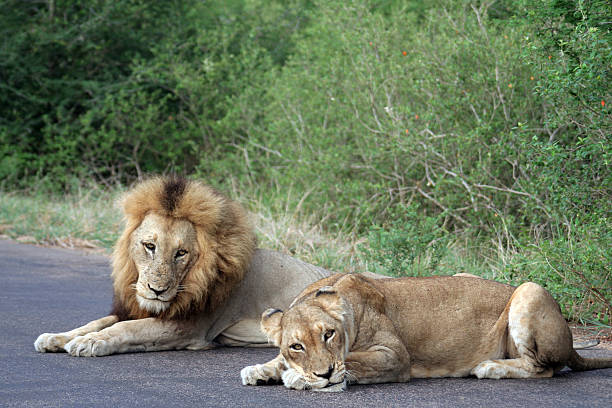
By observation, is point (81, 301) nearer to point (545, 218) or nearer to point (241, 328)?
point (241, 328)

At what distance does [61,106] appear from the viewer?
18453 millimetres

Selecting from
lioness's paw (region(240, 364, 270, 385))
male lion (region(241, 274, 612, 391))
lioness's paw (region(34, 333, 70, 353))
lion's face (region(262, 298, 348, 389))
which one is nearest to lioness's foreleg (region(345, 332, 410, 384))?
male lion (region(241, 274, 612, 391))

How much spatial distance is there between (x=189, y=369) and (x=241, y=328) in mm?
974

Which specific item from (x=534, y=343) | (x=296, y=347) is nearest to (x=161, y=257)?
(x=296, y=347)

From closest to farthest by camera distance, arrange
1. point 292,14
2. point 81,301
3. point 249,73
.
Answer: point 81,301
point 249,73
point 292,14

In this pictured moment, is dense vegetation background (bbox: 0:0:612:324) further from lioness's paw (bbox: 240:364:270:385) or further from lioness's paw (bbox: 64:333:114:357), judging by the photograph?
lioness's paw (bbox: 64:333:114:357)

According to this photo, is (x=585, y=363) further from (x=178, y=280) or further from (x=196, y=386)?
(x=178, y=280)

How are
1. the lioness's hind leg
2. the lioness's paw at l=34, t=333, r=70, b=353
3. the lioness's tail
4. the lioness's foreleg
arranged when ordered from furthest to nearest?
the lioness's paw at l=34, t=333, r=70, b=353 < the lioness's tail < the lioness's hind leg < the lioness's foreleg

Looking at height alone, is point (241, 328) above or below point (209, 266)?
below

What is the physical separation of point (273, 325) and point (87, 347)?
4.72ft

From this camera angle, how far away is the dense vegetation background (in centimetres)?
704

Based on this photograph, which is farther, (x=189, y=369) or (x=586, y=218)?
(x=586, y=218)

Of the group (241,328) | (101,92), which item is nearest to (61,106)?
(101,92)

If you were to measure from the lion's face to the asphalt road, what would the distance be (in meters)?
0.11
